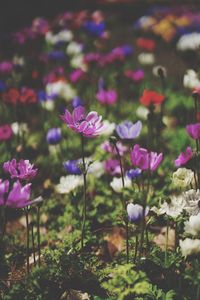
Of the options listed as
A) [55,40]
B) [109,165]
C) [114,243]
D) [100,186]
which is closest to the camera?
[114,243]

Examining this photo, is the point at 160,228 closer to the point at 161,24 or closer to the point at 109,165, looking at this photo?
the point at 109,165

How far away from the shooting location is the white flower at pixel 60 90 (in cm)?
373

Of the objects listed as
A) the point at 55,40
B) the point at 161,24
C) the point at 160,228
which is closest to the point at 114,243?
the point at 160,228

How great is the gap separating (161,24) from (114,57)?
2174mm

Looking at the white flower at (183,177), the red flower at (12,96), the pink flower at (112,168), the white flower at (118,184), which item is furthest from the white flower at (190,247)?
the red flower at (12,96)

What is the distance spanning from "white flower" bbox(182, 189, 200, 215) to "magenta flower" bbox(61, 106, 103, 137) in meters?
0.41

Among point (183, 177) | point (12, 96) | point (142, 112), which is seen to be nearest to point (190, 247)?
point (183, 177)

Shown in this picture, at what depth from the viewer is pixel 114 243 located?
7.76ft

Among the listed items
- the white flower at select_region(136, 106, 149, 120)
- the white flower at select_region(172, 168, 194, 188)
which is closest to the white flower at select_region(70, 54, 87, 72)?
the white flower at select_region(136, 106, 149, 120)

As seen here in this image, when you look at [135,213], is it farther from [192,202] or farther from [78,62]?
[78,62]

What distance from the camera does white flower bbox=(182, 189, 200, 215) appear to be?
1807 mm

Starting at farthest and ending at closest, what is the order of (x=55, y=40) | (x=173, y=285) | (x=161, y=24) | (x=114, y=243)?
(x=161, y=24), (x=55, y=40), (x=114, y=243), (x=173, y=285)

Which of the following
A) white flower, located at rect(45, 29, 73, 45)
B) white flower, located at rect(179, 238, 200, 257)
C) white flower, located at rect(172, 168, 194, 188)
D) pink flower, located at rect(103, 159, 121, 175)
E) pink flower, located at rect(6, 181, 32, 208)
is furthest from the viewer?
white flower, located at rect(45, 29, 73, 45)

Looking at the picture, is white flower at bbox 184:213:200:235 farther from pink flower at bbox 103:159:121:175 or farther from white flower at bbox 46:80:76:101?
white flower at bbox 46:80:76:101
